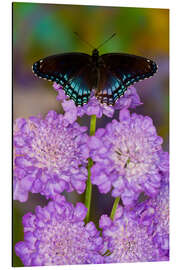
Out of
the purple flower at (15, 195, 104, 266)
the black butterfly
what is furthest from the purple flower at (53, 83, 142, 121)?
the purple flower at (15, 195, 104, 266)

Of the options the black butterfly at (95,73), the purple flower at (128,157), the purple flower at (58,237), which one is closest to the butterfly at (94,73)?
the black butterfly at (95,73)

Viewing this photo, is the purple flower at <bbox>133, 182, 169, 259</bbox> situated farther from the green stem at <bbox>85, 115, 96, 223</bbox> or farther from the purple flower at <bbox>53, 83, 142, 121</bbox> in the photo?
the purple flower at <bbox>53, 83, 142, 121</bbox>

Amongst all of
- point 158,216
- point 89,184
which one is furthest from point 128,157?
point 158,216

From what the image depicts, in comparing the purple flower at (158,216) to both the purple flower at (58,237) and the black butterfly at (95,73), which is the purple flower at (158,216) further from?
the black butterfly at (95,73)

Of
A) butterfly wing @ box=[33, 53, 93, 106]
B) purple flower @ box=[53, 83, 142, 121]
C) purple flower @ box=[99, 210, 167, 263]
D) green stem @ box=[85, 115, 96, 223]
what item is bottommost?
purple flower @ box=[99, 210, 167, 263]

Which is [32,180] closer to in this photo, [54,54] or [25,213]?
[25,213]

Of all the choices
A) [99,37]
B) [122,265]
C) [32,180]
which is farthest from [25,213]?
[99,37]
